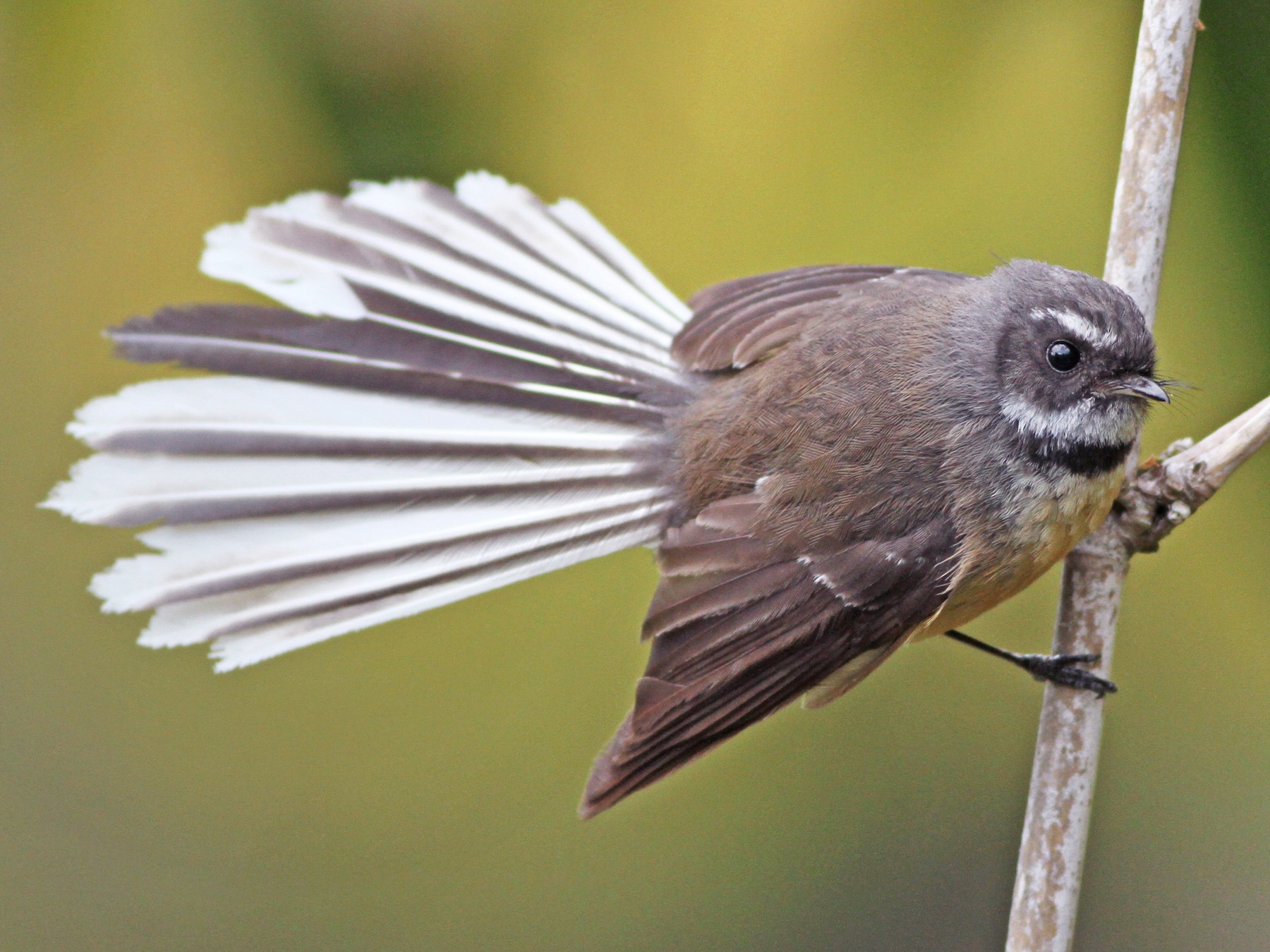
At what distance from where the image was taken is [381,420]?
8.78 ft

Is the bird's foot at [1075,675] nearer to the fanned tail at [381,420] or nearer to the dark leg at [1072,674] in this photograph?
the dark leg at [1072,674]

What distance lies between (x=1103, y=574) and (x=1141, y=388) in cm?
37

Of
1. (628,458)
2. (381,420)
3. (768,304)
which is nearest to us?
(381,420)

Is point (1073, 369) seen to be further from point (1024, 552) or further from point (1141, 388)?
point (1024, 552)

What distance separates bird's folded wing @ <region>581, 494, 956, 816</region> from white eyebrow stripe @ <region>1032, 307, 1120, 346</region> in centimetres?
46

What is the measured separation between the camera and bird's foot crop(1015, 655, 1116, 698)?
2.34m

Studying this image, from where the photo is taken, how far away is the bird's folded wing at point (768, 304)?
2.83 meters

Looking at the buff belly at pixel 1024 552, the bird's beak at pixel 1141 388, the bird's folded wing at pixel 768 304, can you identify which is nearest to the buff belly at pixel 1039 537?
the buff belly at pixel 1024 552

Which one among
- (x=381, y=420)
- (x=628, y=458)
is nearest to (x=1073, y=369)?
(x=628, y=458)

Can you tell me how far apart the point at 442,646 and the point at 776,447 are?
1.59 metres

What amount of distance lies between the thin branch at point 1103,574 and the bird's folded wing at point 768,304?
48cm

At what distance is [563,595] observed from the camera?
3.78m

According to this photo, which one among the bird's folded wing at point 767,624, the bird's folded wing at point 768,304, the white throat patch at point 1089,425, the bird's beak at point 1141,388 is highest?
the bird's folded wing at point 768,304

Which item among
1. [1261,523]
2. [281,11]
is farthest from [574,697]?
[281,11]
